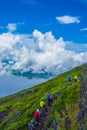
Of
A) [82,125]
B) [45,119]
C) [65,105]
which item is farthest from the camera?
[65,105]

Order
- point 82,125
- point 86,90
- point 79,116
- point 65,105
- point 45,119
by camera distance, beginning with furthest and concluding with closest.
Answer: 1. point 86,90
2. point 65,105
3. point 45,119
4. point 79,116
5. point 82,125

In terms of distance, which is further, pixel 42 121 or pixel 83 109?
pixel 42 121

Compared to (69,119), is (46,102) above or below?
above

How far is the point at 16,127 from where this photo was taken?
4715 inches

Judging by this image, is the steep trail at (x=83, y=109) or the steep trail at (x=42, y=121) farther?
the steep trail at (x=42, y=121)

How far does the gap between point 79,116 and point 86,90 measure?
985 inches

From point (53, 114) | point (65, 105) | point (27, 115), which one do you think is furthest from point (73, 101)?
point (27, 115)

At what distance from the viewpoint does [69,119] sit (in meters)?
104

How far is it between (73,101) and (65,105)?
153 inches

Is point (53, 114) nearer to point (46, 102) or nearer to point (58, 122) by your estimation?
point (58, 122)

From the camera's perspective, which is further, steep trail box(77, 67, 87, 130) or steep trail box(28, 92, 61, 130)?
steep trail box(28, 92, 61, 130)

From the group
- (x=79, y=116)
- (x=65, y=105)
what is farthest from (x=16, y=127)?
(x=79, y=116)

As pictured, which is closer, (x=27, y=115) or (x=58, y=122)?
(x=58, y=122)

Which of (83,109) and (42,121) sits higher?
(83,109)
